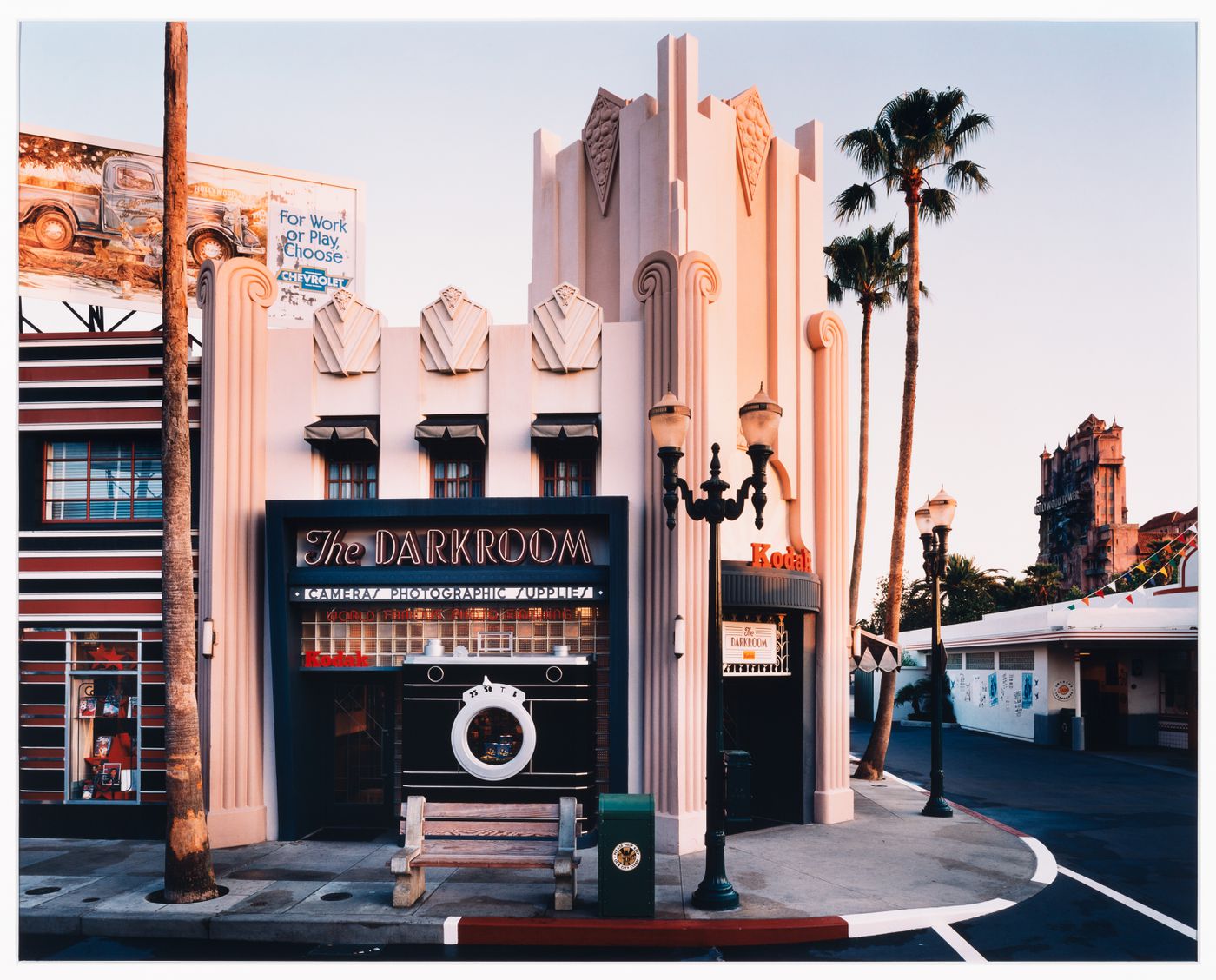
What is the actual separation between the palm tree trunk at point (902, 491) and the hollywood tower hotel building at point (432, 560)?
627 centimetres

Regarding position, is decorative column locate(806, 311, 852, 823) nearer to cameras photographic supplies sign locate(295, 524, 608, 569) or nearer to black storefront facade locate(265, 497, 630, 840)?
black storefront facade locate(265, 497, 630, 840)

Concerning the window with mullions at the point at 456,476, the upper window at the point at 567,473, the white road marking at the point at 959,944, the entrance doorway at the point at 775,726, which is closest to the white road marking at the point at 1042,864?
the white road marking at the point at 959,944

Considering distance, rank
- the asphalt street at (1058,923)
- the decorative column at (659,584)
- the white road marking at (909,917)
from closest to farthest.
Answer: the asphalt street at (1058,923) < the white road marking at (909,917) < the decorative column at (659,584)

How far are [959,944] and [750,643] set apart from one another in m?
6.34

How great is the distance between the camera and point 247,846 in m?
14.5

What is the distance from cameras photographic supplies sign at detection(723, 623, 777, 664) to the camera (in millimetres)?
15875

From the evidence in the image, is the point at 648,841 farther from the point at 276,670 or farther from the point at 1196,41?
the point at 1196,41

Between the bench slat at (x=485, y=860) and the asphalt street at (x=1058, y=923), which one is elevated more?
the bench slat at (x=485, y=860)

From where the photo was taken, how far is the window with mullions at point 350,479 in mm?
15680

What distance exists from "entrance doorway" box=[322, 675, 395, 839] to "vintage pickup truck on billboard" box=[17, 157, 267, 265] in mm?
9305

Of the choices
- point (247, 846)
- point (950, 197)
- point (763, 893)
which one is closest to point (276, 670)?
point (247, 846)

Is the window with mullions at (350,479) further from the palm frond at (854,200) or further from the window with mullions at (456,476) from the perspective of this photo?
the palm frond at (854,200)

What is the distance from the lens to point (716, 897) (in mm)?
11070

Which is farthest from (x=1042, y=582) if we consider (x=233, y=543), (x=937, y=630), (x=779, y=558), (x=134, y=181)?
(x=233, y=543)
